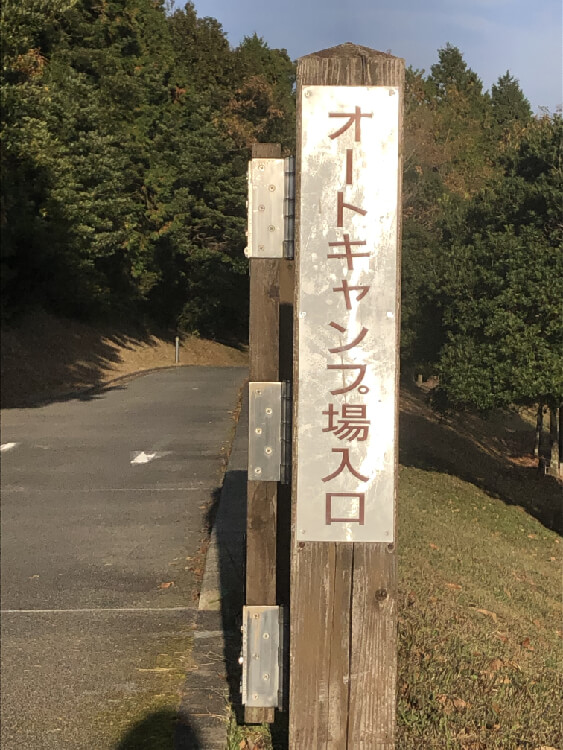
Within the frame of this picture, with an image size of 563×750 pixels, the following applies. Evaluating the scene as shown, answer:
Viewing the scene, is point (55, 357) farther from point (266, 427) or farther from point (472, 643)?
point (266, 427)

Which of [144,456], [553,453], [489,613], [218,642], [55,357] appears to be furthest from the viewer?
[55,357]

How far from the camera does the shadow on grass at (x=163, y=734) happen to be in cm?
355

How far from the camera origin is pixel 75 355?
30547 mm

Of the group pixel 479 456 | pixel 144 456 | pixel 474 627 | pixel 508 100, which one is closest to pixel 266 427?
pixel 474 627

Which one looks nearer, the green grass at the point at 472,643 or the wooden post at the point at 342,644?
the wooden post at the point at 342,644

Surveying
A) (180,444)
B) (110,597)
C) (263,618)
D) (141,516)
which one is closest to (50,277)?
(180,444)

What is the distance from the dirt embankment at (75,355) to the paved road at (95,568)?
8.12 metres

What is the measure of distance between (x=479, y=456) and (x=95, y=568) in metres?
19.2

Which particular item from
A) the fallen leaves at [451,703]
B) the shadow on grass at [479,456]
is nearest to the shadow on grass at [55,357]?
the shadow on grass at [479,456]

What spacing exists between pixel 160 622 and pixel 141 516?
3076mm

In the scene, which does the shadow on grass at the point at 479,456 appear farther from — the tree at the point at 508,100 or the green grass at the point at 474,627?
the tree at the point at 508,100

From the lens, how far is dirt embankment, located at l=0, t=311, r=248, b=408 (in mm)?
25312

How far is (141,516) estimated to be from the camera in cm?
849

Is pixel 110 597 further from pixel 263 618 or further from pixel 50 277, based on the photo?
pixel 50 277
